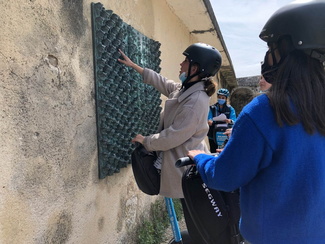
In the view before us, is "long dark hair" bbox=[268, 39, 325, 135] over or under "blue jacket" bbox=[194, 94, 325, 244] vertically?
over

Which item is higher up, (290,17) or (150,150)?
(290,17)

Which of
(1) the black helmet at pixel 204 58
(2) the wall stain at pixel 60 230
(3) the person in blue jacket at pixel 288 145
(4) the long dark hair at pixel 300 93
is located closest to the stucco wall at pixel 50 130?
(2) the wall stain at pixel 60 230

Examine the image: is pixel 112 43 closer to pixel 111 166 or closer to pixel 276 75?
pixel 111 166

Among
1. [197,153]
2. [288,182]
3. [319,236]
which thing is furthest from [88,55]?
[319,236]

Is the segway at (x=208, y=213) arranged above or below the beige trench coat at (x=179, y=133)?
below

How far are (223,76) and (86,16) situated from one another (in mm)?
10372

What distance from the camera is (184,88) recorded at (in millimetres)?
2373

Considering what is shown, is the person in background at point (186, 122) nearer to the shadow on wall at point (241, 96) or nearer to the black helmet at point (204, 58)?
the black helmet at point (204, 58)

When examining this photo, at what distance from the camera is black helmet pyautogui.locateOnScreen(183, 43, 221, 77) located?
2357mm

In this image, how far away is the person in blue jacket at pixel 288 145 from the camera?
116 centimetres

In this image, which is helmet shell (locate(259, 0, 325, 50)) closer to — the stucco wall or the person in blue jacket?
the person in blue jacket

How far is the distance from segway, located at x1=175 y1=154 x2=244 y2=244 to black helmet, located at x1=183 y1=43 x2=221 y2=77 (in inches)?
33.6

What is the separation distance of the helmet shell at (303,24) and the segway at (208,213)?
0.91m

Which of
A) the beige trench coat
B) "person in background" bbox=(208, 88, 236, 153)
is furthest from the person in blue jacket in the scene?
"person in background" bbox=(208, 88, 236, 153)
